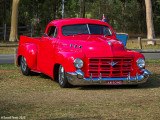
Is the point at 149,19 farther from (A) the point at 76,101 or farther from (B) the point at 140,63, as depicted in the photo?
(A) the point at 76,101

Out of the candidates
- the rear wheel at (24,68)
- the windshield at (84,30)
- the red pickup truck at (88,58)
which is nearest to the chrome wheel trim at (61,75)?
the red pickup truck at (88,58)

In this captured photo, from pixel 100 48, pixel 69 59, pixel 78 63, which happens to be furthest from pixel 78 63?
pixel 100 48

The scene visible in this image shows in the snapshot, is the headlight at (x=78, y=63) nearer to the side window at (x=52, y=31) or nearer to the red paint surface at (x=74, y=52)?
the red paint surface at (x=74, y=52)

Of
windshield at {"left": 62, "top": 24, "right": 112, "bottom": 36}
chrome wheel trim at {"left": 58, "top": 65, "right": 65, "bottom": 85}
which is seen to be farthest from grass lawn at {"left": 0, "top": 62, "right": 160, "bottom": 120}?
windshield at {"left": 62, "top": 24, "right": 112, "bottom": 36}

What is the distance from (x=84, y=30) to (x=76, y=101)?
3394mm

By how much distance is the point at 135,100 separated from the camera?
8977mm

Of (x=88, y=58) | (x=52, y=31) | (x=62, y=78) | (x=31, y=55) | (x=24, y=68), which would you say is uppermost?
(x=52, y=31)

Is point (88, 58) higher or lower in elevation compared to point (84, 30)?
lower

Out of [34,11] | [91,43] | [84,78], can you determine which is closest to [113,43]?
[91,43]

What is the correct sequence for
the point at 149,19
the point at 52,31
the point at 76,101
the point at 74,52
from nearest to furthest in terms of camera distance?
the point at 76,101 → the point at 74,52 → the point at 52,31 → the point at 149,19

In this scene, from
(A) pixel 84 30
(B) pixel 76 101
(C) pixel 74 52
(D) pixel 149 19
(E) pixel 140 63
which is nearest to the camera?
(B) pixel 76 101

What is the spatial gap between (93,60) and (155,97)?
1.86m

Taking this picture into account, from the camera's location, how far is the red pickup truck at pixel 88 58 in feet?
33.7

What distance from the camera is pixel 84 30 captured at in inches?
463
